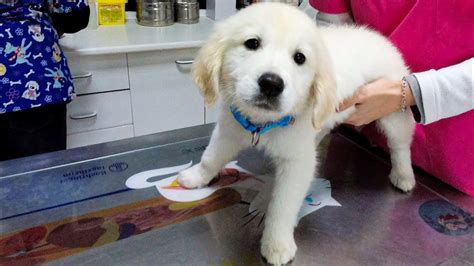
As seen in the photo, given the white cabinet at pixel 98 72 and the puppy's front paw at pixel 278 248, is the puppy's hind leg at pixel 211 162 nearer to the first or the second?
the puppy's front paw at pixel 278 248

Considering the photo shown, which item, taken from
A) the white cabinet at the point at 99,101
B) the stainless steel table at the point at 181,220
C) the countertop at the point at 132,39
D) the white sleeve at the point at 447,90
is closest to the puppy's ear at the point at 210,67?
the stainless steel table at the point at 181,220

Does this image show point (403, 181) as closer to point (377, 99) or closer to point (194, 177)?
point (377, 99)

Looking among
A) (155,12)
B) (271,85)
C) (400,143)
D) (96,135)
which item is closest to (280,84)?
(271,85)

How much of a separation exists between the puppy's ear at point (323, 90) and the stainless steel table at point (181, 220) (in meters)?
0.26

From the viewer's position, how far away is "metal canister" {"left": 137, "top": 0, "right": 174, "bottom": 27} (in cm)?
204

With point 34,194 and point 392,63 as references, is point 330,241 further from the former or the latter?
point 34,194

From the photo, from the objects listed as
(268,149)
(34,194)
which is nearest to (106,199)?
(34,194)

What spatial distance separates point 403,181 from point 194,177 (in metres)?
0.55

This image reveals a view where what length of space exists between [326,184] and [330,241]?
0.23 meters

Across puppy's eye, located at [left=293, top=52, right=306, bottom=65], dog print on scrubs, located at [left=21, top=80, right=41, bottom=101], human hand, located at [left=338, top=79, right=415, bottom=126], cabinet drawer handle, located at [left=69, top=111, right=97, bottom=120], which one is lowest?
cabinet drawer handle, located at [left=69, top=111, right=97, bottom=120]

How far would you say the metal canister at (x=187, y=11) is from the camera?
6.88ft

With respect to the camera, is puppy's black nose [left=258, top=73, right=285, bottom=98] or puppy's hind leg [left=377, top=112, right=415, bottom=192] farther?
puppy's hind leg [left=377, top=112, right=415, bottom=192]

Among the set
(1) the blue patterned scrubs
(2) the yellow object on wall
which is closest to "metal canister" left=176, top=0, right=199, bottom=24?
(2) the yellow object on wall

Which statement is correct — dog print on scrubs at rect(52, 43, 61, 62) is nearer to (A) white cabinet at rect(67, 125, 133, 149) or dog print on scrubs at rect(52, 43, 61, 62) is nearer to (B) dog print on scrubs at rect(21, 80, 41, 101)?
(B) dog print on scrubs at rect(21, 80, 41, 101)
